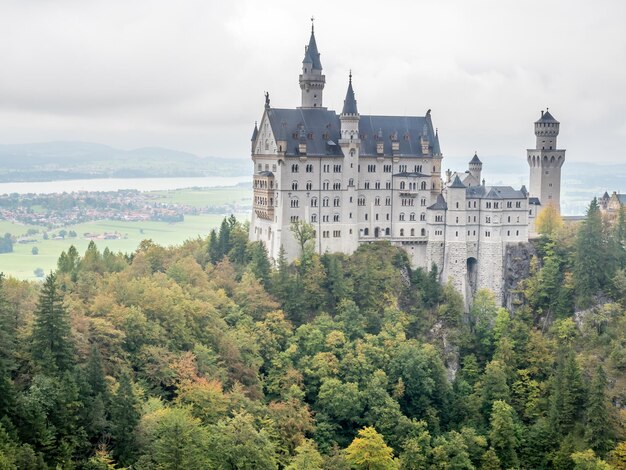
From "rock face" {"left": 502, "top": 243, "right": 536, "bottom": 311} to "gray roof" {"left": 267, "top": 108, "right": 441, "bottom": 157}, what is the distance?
561 inches

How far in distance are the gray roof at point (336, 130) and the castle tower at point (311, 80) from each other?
1410 mm

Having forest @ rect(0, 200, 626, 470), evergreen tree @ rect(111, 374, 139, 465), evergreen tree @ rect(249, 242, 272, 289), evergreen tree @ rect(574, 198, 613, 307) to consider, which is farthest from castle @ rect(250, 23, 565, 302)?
evergreen tree @ rect(111, 374, 139, 465)

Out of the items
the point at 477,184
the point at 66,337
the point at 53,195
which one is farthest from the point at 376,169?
the point at 53,195

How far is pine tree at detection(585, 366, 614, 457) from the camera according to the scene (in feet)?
266

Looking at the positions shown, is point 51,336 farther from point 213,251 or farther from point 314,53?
point 314,53

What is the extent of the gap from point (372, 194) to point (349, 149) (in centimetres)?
610

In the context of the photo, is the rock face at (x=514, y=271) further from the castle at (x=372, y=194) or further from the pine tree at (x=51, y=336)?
the pine tree at (x=51, y=336)

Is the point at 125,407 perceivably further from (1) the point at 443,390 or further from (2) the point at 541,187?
(2) the point at 541,187

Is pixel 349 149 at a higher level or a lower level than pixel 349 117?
lower

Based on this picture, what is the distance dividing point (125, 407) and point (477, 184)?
191 feet

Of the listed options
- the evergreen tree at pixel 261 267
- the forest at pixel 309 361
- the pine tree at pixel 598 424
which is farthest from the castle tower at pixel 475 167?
the pine tree at pixel 598 424

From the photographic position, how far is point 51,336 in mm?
66188

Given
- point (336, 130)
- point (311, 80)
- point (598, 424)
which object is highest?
point (311, 80)

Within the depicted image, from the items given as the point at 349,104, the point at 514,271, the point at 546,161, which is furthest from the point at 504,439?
the point at 546,161
